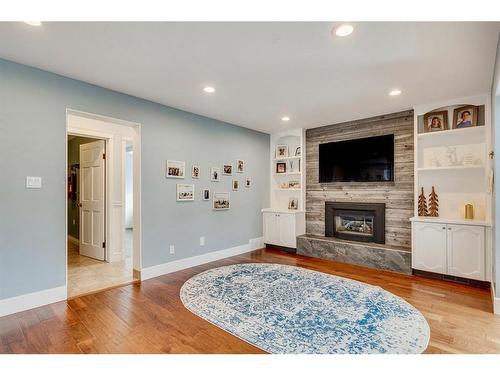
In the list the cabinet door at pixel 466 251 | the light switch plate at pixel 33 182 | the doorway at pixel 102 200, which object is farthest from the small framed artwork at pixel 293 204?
the light switch plate at pixel 33 182

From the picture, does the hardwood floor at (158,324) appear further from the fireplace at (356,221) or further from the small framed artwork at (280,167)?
the small framed artwork at (280,167)

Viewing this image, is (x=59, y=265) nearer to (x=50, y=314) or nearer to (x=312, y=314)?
(x=50, y=314)

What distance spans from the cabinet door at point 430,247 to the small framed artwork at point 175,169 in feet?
11.4

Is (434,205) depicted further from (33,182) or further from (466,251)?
(33,182)

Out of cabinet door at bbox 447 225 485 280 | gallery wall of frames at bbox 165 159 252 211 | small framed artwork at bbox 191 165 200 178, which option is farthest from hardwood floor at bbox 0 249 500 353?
small framed artwork at bbox 191 165 200 178

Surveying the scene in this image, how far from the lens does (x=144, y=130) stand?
360 centimetres

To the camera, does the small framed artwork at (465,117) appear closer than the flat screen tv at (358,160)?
Yes

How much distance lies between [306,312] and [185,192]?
2472 mm

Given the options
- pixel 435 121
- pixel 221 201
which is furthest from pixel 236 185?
pixel 435 121

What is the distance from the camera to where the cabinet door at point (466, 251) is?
321 centimetres

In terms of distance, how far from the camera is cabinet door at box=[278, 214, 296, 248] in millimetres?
5036
